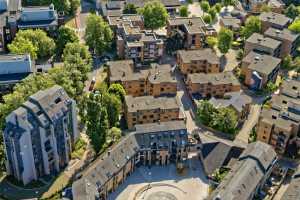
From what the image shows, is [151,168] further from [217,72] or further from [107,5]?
[107,5]

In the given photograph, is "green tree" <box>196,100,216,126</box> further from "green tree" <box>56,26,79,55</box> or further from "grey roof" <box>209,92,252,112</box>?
"green tree" <box>56,26,79,55</box>

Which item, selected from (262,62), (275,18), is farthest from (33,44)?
(275,18)

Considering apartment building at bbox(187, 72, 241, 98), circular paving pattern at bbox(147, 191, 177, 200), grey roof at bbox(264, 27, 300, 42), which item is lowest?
circular paving pattern at bbox(147, 191, 177, 200)

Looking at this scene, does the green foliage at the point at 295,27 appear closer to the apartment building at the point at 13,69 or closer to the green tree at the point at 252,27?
the green tree at the point at 252,27

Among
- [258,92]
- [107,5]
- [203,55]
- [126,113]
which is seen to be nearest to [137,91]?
[126,113]

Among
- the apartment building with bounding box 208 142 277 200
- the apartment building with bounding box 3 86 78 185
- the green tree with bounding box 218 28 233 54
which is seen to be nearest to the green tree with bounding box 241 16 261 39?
the green tree with bounding box 218 28 233 54
